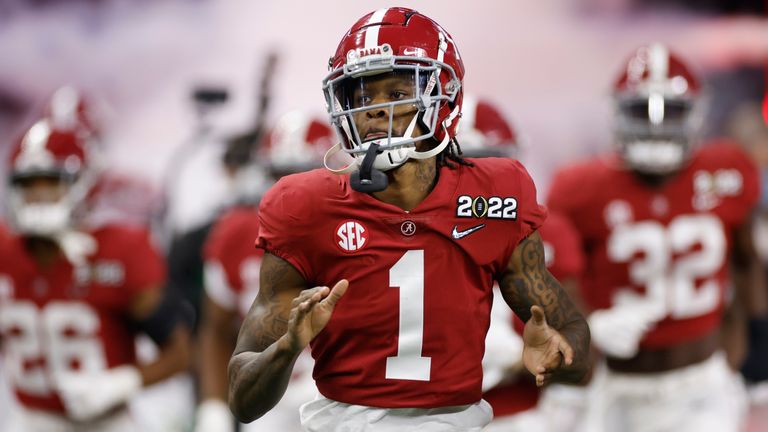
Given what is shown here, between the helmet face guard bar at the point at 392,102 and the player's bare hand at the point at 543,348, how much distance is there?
15.2 inches

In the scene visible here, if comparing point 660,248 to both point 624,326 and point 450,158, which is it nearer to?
point 624,326

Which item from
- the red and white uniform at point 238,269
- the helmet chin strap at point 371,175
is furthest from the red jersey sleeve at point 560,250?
the helmet chin strap at point 371,175

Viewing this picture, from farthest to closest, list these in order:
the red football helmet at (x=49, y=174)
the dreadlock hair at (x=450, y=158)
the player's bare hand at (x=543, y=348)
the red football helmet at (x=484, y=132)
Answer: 1. the red football helmet at (x=49, y=174)
2. the red football helmet at (x=484, y=132)
3. the dreadlock hair at (x=450, y=158)
4. the player's bare hand at (x=543, y=348)

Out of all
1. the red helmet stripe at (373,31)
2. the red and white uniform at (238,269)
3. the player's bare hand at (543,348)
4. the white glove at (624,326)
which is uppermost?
the red helmet stripe at (373,31)

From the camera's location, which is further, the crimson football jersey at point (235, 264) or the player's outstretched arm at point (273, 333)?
the crimson football jersey at point (235, 264)

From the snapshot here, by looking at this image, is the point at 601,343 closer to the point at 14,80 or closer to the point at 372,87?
the point at 372,87

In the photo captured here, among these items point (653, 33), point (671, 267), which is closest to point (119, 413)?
point (671, 267)

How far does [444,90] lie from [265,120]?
4168 millimetres

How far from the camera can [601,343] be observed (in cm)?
433

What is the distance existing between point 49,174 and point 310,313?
7.49 feet

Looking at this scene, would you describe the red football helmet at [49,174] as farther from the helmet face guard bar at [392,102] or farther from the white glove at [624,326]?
the helmet face guard bar at [392,102]

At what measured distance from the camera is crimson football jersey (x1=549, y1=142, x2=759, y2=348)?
14.5ft

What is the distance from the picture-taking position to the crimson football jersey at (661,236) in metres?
4.41

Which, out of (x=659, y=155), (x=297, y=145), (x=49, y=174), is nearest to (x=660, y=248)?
(x=659, y=155)
